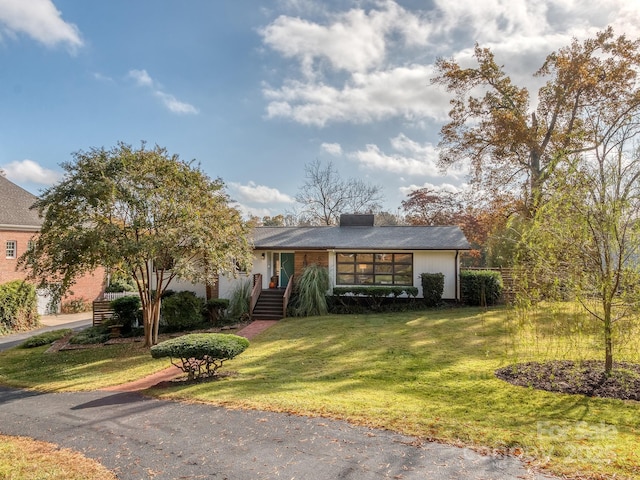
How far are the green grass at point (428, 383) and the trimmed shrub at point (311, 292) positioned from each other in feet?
9.71

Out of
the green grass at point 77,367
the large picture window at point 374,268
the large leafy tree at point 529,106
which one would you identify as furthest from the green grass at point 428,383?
the large leafy tree at point 529,106

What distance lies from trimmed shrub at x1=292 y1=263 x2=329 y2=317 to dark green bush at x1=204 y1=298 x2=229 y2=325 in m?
3.23

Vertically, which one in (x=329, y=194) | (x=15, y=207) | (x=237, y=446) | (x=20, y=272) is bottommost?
(x=237, y=446)

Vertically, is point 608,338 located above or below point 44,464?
above

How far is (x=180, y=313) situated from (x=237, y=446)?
41.8 ft

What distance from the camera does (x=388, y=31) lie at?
13.3m

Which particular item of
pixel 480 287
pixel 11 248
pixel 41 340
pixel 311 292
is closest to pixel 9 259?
pixel 11 248

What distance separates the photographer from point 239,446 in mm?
4633

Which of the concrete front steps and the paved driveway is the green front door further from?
the paved driveway

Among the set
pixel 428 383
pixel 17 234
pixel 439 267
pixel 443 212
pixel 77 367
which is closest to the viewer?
pixel 428 383

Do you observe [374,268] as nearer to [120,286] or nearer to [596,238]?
[596,238]

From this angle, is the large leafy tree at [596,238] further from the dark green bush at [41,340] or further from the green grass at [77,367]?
the dark green bush at [41,340]

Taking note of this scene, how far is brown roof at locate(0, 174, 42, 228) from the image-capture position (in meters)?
22.8

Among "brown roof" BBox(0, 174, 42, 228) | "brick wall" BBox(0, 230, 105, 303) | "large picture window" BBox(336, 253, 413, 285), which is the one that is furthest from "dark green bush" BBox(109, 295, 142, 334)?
"brown roof" BBox(0, 174, 42, 228)
